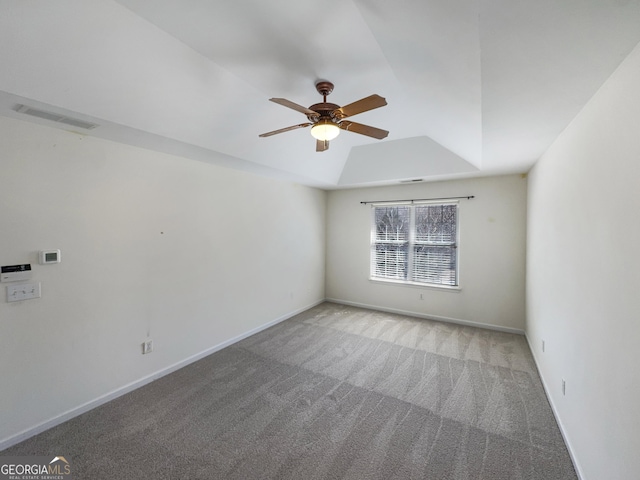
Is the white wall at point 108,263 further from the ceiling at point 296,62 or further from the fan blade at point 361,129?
the fan blade at point 361,129

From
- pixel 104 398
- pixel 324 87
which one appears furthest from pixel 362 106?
pixel 104 398

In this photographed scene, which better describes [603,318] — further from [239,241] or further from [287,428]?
[239,241]

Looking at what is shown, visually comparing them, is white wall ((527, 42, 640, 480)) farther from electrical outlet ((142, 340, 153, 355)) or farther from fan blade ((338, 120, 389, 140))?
electrical outlet ((142, 340, 153, 355))

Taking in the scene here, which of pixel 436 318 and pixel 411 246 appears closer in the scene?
pixel 436 318

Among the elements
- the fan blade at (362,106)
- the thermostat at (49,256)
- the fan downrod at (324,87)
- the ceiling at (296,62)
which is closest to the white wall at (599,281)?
the ceiling at (296,62)

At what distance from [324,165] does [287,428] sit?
11.0 ft

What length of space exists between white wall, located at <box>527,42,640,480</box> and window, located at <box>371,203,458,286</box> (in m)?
2.05

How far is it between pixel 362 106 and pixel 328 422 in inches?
96.7

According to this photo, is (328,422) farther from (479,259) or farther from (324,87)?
(479,259)

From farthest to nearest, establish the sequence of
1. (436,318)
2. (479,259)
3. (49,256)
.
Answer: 1. (436,318)
2. (479,259)
3. (49,256)

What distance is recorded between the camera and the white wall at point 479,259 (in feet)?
13.1

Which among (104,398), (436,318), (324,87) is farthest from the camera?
(436,318)

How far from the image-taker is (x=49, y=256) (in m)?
2.10

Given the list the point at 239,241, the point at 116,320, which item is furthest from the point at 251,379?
the point at 239,241
